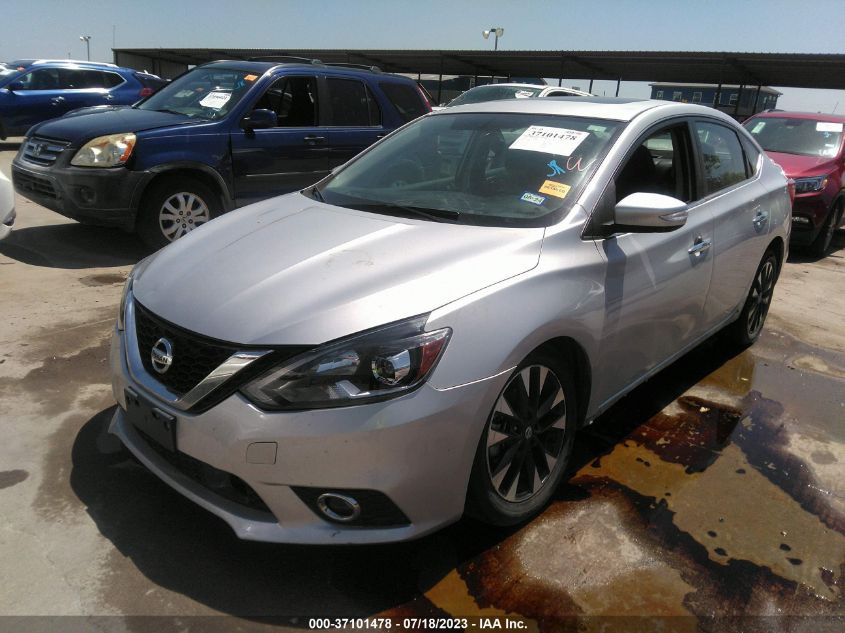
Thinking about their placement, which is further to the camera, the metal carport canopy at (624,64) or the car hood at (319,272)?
the metal carport canopy at (624,64)

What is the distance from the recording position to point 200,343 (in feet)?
6.95

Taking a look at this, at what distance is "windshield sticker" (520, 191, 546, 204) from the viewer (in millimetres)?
2760

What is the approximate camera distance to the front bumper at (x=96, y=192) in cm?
545

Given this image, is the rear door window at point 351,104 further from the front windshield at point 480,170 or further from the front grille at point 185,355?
the front grille at point 185,355

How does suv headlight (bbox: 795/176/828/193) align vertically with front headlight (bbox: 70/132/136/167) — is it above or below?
below

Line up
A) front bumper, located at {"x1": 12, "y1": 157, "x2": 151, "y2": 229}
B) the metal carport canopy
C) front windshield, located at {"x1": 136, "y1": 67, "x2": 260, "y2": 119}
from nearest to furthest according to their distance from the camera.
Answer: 1. front bumper, located at {"x1": 12, "y1": 157, "x2": 151, "y2": 229}
2. front windshield, located at {"x1": 136, "y1": 67, "x2": 260, "y2": 119}
3. the metal carport canopy

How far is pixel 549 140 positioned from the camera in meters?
3.03

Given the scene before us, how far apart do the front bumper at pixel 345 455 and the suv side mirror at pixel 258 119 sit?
435cm

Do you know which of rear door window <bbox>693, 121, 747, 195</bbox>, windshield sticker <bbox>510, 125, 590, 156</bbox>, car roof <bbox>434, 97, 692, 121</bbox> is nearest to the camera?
windshield sticker <bbox>510, 125, 590, 156</bbox>

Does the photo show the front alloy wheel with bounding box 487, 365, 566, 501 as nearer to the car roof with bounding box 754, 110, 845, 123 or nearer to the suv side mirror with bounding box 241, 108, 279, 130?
the suv side mirror with bounding box 241, 108, 279, 130

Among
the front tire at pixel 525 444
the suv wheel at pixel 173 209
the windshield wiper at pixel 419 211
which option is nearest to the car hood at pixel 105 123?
the suv wheel at pixel 173 209

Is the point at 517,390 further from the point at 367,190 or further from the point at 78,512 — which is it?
the point at 78,512

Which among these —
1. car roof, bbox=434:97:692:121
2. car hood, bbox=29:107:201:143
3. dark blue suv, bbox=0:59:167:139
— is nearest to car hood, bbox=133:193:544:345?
car roof, bbox=434:97:692:121

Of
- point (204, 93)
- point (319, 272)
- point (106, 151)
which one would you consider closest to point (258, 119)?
point (204, 93)
